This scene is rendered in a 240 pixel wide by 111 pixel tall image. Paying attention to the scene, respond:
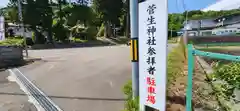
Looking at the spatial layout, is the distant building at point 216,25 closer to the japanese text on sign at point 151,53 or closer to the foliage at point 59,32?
the japanese text on sign at point 151,53

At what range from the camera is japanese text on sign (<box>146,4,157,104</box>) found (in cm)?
357

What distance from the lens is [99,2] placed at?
42.8 metres

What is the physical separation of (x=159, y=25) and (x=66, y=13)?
42919 mm

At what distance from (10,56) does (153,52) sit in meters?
15.2

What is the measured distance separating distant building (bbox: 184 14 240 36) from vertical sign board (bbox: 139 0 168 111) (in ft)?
49.6

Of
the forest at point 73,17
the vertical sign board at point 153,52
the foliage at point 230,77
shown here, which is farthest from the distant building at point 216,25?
the forest at point 73,17

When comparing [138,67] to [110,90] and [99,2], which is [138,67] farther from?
[99,2]

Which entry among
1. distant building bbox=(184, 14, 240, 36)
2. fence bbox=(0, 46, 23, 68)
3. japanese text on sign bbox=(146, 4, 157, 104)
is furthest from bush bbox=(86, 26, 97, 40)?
japanese text on sign bbox=(146, 4, 157, 104)

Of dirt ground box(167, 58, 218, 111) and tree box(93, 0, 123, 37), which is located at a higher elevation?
tree box(93, 0, 123, 37)

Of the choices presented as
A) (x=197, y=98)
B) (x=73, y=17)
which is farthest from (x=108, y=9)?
(x=197, y=98)

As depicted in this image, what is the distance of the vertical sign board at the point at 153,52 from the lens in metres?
3.41

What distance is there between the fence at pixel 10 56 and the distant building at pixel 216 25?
35.4 feet

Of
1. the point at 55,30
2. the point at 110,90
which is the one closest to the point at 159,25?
the point at 110,90

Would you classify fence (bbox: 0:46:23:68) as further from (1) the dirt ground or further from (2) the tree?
(2) the tree
